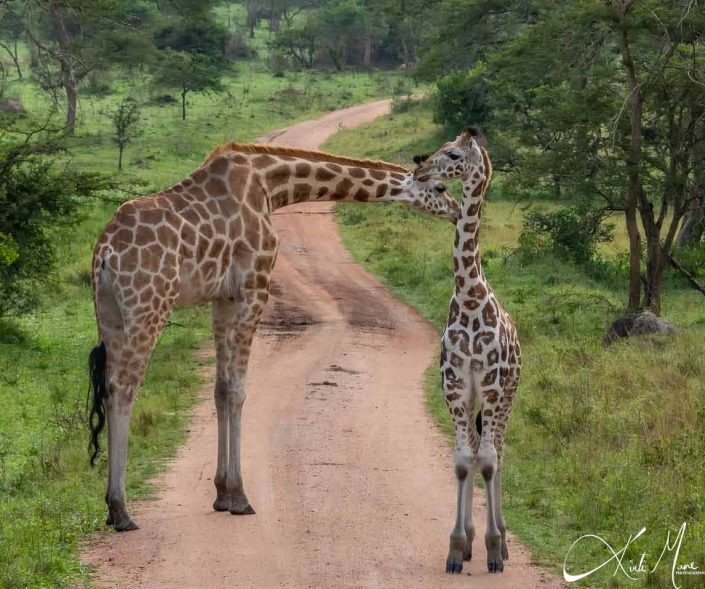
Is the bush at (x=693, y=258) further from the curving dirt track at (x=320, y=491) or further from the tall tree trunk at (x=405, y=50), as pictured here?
the tall tree trunk at (x=405, y=50)

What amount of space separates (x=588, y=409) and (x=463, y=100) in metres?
27.9

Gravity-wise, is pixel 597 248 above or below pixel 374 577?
below

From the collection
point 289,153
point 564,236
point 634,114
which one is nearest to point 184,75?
point 564,236

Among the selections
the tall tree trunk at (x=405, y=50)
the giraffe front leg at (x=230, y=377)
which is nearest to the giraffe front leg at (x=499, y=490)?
the giraffe front leg at (x=230, y=377)

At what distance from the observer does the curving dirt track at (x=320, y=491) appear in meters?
8.38

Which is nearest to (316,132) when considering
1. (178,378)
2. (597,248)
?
(597,248)

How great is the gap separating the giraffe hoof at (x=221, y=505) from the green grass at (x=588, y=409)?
191cm

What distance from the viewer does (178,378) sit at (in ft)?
52.4

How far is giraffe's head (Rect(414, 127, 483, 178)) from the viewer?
8.95 meters

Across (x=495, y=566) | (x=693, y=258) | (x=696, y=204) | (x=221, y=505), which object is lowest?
(x=693, y=258)

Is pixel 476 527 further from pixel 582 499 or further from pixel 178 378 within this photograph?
pixel 178 378

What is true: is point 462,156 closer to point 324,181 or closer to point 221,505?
point 324,181

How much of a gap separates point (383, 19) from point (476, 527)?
5896 cm

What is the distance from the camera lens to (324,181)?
10.9 metres
